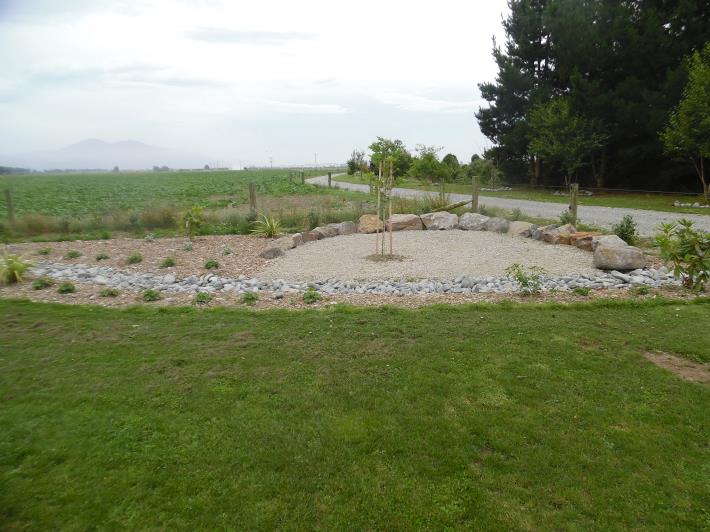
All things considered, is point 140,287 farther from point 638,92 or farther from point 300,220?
point 638,92

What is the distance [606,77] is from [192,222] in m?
21.3

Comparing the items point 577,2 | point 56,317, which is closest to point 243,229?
point 56,317

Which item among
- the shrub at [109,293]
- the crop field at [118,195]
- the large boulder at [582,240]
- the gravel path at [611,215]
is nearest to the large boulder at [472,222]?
the large boulder at [582,240]

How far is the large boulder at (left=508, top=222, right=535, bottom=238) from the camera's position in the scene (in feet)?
31.6

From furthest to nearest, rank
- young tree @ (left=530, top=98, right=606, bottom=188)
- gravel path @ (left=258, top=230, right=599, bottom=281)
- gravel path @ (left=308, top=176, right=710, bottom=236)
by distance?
1. young tree @ (left=530, top=98, right=606, bottom=188)
2. gravel path @ (left=308, top=176, right=710, bottom=236)
3. gravel path @ (left=258, top=230, right=599, bottom=281)

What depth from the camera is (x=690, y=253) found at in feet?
18.1

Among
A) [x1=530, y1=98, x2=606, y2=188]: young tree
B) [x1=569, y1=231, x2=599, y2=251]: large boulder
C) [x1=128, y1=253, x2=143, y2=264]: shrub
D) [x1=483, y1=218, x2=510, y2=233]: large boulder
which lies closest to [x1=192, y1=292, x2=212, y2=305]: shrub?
[x1=128, y1=253, x2=143, y2=264]: shrub

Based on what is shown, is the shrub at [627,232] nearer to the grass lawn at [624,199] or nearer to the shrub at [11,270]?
the grass lawn at [624,199]

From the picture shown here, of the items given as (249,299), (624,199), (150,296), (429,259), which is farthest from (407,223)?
(624,199)

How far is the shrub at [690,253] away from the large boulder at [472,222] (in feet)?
16.0

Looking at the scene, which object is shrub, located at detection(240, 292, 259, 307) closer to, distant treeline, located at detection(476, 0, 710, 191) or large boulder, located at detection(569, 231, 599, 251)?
large boulder, located at detection(569, 231, 599, 251)

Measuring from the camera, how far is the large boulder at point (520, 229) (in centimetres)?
962

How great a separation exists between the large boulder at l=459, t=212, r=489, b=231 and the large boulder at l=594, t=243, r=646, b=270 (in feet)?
12.6

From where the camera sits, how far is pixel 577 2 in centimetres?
2147
